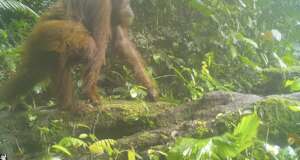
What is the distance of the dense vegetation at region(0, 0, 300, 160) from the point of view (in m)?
3.82

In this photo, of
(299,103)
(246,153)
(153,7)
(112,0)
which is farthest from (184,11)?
(246,153)

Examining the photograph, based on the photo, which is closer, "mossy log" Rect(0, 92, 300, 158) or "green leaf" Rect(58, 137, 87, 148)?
"green leaf" Rect(58, 137, 87, 148)

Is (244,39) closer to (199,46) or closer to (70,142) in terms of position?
(199,46)

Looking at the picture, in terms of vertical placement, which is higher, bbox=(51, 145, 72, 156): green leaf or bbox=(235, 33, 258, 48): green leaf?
bbox=(235, 33, 258, 48): green leaf

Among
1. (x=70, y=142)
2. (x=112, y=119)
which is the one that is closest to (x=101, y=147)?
(x=70, y=142)

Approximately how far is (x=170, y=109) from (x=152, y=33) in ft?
4.45

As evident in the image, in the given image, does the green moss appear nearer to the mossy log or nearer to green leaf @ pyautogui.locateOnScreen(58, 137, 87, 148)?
the mossy log

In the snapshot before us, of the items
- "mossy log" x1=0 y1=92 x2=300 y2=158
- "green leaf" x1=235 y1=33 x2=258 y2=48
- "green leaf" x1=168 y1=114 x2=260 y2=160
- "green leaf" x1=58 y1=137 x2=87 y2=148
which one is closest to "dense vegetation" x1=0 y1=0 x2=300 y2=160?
"green leaf" x1=235 y1=33 x2=258 y2=48

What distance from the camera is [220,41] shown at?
174 inches

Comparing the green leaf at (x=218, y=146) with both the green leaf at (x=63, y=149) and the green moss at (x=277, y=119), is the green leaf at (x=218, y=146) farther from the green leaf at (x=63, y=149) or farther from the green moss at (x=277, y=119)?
the green leaf at (x=63, y=149)

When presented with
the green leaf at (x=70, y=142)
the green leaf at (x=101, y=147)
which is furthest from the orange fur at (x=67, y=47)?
the green leaf at (x=101, y=147)

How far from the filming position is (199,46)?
4.37m

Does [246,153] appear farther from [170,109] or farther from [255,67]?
[255,67]

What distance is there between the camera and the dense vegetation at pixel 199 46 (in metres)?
3.82
